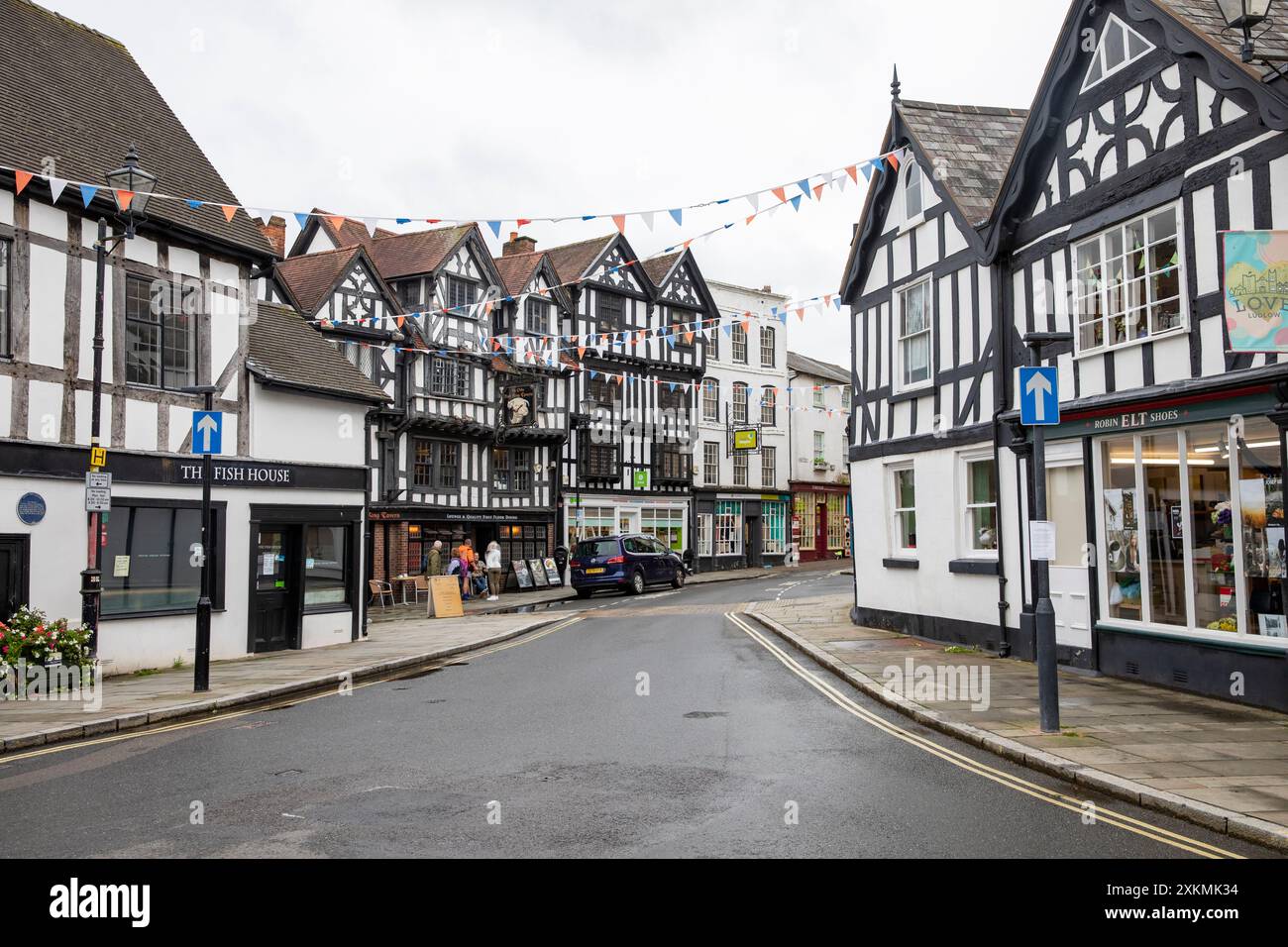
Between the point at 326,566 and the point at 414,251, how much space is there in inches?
694

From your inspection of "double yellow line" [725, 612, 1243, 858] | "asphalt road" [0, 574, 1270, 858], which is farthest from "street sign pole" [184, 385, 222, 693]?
"double yellow line" [725, 612, 1243, 858]

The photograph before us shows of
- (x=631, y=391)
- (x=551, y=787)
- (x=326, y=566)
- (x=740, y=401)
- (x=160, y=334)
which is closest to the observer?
(x=551, y=787)

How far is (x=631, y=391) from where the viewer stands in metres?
42.4

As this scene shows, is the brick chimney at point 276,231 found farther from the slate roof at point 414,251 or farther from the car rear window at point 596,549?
the car rear window at point 596,549

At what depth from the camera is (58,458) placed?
14047 mm

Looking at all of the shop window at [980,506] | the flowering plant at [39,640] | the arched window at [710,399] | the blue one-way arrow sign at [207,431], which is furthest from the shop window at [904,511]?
the arched window at [710,399]

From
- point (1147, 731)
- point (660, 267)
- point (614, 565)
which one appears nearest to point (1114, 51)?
point (1147, 731)

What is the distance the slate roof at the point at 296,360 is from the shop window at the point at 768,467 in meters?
30.0

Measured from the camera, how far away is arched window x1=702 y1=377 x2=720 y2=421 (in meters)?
46.6

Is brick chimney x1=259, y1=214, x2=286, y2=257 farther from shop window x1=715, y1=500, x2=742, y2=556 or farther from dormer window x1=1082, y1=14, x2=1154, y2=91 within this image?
dormer window x1=1082, y1=14, x2=1154, y2=91

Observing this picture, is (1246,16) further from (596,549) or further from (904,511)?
(596,549)

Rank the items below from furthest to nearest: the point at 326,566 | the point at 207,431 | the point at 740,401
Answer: the point at 740,401, the point at 326,566, the point at 207,431
